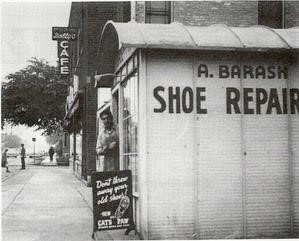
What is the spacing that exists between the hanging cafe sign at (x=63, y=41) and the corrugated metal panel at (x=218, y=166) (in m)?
12.8

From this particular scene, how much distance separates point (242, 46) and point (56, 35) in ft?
43.6

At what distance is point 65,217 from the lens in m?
10.2

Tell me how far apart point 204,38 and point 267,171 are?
234 centimetres

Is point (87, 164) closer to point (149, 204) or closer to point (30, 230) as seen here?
point (30, 230)

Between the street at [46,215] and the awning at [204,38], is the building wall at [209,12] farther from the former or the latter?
the street at [46,215]

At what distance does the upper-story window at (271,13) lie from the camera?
43.1 feet

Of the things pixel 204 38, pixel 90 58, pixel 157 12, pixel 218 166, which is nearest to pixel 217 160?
pixel 218 166

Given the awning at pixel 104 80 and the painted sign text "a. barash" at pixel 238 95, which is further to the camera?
the awning at pixel 104 80

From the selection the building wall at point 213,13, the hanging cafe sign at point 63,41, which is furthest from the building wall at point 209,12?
the hanging cafe sign at point 63,41

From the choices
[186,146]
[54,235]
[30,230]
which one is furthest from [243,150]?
[30,230]

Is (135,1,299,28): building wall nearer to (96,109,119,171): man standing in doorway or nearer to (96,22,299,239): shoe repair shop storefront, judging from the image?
(96,109,119,171): man standing in doorway

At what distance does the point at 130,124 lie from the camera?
28.4 feet

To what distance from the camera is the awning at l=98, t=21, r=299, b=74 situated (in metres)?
7.21

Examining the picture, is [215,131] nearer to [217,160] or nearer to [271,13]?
[217,160]
